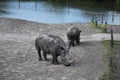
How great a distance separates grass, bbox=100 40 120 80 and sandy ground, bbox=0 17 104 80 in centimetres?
22

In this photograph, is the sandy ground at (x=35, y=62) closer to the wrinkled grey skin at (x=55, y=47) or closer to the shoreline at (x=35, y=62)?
the shoreline at (x=35, y=62)

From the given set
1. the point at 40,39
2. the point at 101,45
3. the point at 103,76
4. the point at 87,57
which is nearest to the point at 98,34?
the point at 101,45

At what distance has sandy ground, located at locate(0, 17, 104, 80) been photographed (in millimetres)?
11898

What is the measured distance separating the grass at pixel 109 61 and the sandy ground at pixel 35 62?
22cm

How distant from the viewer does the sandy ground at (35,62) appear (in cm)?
1190

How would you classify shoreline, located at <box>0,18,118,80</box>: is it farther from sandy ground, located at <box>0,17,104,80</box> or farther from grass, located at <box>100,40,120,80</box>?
grass, located at <box>100,40,120,80</box>

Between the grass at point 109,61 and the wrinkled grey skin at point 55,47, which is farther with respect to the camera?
the wrinkled grey skin at point 55,47

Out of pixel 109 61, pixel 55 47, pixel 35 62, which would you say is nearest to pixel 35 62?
pixel 35 62

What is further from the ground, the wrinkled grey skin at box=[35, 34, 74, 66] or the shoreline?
the wrinkled grey skin at box=[35, 34, 74, 66]

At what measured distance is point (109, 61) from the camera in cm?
1385

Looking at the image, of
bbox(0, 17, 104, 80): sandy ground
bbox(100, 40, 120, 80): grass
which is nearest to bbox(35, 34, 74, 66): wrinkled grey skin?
bbox(0, 17, 104, 80): sandy ground

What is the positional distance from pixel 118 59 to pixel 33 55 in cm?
363

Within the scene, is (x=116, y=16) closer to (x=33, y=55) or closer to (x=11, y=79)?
(x=33, y=55)

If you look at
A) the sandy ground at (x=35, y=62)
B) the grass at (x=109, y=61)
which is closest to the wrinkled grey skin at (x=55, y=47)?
the sandy ground at (x=35, y=62)
